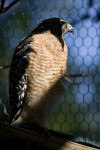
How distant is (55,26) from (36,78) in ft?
1.50

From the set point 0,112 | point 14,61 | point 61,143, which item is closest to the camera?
point 61,143

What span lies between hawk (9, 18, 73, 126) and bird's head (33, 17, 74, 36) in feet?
0.34

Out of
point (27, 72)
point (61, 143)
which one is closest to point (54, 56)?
point (27, 72)

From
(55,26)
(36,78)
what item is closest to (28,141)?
(36,78)

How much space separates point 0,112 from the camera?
67.6 inches

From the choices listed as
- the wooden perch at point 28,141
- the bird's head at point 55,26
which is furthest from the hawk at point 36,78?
the wooden perch at point 28,141

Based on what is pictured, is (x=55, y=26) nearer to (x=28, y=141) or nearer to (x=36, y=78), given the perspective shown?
(x=36, y=78)

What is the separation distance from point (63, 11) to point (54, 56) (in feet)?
2.45

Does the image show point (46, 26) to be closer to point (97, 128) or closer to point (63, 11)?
point (63, 11)

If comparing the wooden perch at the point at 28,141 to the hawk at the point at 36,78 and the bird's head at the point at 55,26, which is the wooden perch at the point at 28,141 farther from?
the bird's head at the point at 55,26

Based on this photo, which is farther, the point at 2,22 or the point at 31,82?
the point at 2,22

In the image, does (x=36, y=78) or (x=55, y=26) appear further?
(x=55, y=26)

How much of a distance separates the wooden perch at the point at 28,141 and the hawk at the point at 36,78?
29cm

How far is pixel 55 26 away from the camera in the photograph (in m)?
1.56
